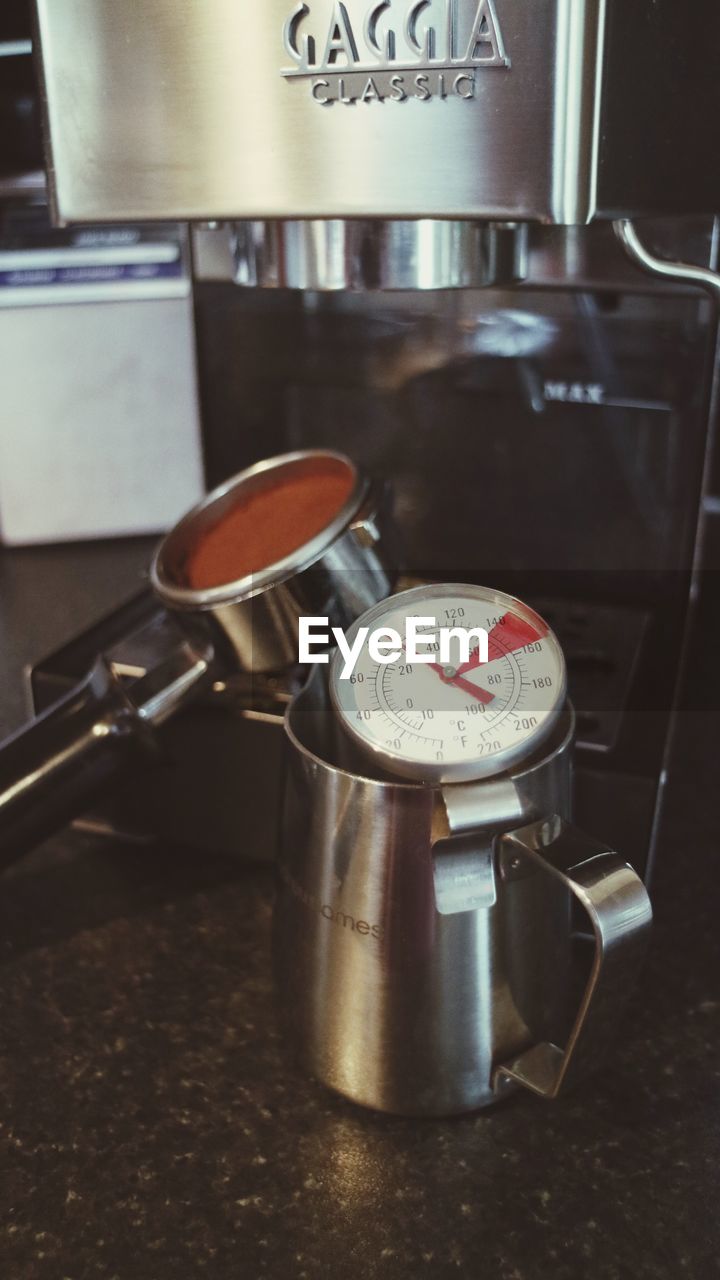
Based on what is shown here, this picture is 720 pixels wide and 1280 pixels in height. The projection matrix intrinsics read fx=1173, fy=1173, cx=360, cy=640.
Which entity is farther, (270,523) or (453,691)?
(270,523)

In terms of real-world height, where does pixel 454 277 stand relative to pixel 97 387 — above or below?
above

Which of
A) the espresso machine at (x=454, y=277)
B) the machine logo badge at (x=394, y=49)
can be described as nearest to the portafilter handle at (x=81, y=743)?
the espresso machine at (x=454, y=277)

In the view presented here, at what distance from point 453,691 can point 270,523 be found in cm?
19

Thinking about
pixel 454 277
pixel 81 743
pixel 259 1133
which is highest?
pixel 454 277

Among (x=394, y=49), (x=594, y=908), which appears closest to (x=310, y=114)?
(x=394, y=49)

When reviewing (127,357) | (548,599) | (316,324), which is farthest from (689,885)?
(127,357)

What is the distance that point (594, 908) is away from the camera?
0.39 metres

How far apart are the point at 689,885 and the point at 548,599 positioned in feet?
0.62

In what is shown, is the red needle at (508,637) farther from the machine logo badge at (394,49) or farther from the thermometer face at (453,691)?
the machine logo badge at (394,49)

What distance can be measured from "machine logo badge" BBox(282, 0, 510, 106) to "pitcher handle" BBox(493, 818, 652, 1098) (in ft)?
0.90

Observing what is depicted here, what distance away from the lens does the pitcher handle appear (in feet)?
1.30

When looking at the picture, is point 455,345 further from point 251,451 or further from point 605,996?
point 605,996

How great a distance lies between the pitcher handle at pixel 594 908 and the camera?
40 centimetres

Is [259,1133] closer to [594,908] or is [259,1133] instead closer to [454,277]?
[594,908]
